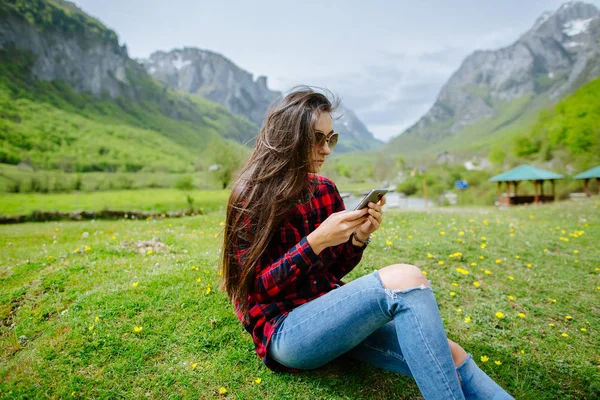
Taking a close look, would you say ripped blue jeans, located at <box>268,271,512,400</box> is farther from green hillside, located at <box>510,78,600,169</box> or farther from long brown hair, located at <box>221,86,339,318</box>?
green hillside, located at <box>510,78,600,169</box>

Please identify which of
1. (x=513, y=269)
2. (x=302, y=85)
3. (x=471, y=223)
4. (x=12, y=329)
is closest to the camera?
(x=302, y=85)

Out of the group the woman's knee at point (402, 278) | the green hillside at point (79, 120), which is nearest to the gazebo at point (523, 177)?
the woman's knee at point (402, 278)

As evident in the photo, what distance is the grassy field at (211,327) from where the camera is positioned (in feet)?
9.14

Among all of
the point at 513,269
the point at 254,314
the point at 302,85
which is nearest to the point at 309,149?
the point at 302,85

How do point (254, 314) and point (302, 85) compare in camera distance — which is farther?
point (302, 85)

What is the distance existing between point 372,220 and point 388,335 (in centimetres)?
85

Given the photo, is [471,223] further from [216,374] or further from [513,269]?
[216,374]

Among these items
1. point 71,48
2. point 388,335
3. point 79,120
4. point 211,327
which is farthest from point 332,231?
point 71,48

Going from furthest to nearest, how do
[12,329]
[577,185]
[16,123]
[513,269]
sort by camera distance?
1. [16,123]
2. [577,185]
3. [513,269]
4. [12,329]

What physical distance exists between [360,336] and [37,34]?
131 m

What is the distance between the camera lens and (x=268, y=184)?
92.6 inches

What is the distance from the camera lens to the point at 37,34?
9500 cm

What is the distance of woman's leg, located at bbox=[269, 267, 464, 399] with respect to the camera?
1.89m

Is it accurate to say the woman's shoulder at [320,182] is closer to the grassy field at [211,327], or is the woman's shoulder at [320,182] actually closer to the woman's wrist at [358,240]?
the woman's wrist at [358,240]
